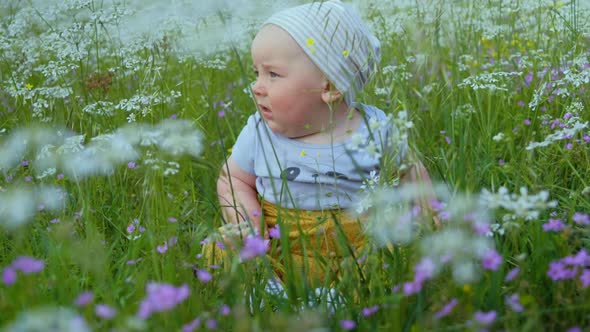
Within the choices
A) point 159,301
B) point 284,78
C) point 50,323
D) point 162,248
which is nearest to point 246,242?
point 162,248

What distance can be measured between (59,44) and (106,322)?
2182 mm

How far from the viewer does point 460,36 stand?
467cm

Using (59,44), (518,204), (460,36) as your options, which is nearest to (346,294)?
(518,204)

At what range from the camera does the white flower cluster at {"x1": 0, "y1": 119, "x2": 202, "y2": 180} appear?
174 cm

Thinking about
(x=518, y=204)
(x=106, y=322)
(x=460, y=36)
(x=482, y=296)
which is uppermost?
(x=518, y=204)

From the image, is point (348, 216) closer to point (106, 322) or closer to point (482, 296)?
point (482, 296)

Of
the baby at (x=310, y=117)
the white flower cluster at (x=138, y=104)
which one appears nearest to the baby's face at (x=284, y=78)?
the baby at (x=310, y=117)

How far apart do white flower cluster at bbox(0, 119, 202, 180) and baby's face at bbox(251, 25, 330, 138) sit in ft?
1.45

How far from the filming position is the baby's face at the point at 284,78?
8.65 feet

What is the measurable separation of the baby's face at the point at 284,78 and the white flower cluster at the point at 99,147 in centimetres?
44

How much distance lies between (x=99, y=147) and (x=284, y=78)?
76 cm

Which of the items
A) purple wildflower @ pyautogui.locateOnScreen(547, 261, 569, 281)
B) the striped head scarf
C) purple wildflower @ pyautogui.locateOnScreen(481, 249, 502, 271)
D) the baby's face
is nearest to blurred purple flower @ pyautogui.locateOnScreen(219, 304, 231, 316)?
purple wildflower @ pyautogui.locateOnScreen(481, 249, 502, 271)

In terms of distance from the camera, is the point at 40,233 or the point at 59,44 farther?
the point at 59,44

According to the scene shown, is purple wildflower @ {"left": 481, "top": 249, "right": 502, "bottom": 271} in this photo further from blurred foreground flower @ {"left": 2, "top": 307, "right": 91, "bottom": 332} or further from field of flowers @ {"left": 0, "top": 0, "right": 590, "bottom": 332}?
blurred foreground flower @ {"left": 2, "top": 307, "right": 91, "bottom": 332}
